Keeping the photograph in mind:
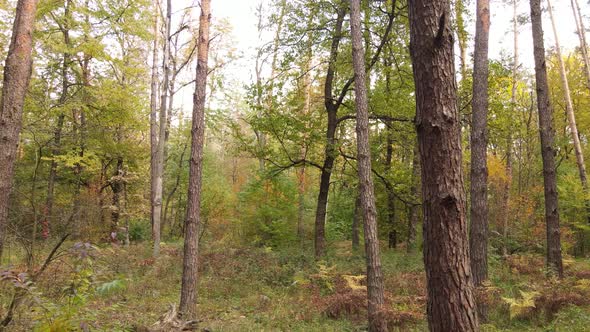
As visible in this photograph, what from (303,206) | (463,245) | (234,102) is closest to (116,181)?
(303,206)

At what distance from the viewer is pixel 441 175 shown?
2.80 metres

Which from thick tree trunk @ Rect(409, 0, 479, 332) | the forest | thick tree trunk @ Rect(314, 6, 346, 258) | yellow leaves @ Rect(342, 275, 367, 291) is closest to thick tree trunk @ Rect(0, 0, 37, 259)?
the forest

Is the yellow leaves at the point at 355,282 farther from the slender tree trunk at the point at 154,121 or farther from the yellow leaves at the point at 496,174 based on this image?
the yellow leaves at the point at 496,174

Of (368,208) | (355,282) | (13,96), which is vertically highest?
(13,96)

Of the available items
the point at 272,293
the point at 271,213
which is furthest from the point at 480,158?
the point at 271,213

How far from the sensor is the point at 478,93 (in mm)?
8031

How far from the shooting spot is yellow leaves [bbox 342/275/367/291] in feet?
30.7

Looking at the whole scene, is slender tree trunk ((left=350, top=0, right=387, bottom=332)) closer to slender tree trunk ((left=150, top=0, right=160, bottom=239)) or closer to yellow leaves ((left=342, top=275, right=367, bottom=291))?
yellow leaves ((left=342, top=275, right=367, bottom=291))

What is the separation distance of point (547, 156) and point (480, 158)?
3.30m

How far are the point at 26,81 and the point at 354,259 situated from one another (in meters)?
10.9

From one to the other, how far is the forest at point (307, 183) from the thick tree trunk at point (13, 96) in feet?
0.09

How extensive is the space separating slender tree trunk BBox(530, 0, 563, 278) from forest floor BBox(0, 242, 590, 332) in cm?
79

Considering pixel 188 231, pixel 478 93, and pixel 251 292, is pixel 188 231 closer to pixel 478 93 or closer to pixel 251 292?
pixel 251 292

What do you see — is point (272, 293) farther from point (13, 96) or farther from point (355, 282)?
point (13, 96)
